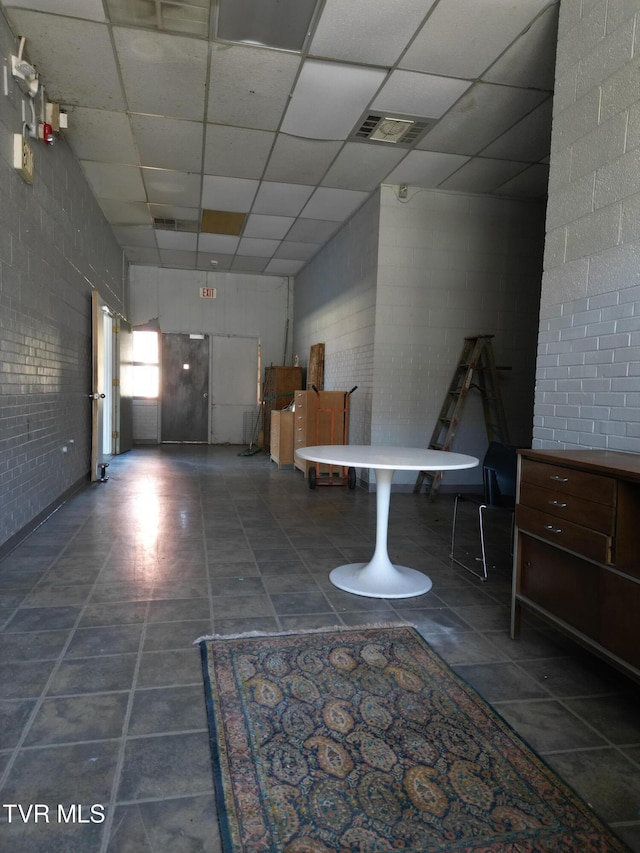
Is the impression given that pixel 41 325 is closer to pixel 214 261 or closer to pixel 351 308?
pixel 351 308

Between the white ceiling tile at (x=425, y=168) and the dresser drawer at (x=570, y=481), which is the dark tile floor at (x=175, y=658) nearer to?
the dresser drawer at (x=570, y=481)

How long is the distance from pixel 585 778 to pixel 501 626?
41.7 inches

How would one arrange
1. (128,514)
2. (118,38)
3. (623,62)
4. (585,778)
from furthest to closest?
(128,514), (118,38), (623,62), (585,778)

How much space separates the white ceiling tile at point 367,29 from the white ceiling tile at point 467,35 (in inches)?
4.2

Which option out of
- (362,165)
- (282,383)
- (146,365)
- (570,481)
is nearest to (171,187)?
(362,165)

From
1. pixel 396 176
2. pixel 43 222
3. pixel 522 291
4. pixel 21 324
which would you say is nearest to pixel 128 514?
→ pixel 21 324

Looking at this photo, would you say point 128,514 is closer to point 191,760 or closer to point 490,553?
point 490,553

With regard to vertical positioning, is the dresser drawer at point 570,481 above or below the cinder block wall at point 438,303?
below

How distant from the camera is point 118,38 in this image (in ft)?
11.5

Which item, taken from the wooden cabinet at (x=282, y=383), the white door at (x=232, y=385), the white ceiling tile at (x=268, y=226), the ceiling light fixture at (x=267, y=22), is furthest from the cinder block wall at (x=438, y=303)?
the white door at (x=232, y=385)

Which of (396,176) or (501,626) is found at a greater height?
(396,176)

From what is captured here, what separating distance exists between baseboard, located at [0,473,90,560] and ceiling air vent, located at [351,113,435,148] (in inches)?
166

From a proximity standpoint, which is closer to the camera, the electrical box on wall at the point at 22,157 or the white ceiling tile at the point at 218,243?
the electrical box on wall at the point at 22,157

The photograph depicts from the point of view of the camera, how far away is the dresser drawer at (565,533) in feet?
6.14
